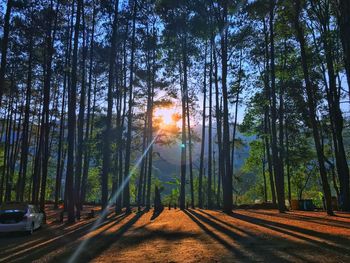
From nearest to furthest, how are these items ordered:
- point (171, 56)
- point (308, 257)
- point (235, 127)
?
1. point (308, 257)
2. point (171, 56)
3. point (235, 127)

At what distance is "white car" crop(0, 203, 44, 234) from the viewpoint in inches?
608

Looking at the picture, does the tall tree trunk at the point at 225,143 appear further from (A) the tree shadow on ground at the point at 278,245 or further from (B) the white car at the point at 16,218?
(B) the white car at the point at 16,218

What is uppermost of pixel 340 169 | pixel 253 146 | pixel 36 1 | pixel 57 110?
pixel 36 1

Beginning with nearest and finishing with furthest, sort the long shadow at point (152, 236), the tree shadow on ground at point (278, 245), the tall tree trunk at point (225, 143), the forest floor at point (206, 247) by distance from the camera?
the tree shadow on ground at point (278, 245)
the forest floor at point (206, 247)
the long shadow at point (152, 236)
the tall tree trunk at point (225, 143)

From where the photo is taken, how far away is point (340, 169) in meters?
24.6

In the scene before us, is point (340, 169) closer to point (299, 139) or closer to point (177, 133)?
point (299, 139)

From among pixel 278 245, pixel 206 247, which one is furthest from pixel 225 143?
pixel 278 245

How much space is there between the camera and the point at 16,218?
1569 centimetres

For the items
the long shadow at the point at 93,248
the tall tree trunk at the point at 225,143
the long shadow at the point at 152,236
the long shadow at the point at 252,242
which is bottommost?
the long shadow at the point at 93,248

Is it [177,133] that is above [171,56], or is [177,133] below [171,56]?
below

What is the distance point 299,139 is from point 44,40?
26.3 metres

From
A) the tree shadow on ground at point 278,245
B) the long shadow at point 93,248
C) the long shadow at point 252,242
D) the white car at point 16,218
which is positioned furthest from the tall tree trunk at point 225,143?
the white car at point 16,218

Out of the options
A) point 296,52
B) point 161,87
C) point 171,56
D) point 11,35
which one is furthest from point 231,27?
point 11,35

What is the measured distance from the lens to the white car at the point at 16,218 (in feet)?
50.7
